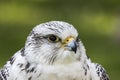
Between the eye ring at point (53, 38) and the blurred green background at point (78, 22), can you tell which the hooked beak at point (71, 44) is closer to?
the eye ring at point (53, 38)

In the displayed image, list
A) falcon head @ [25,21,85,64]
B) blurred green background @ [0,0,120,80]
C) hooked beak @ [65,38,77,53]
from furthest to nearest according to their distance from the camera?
blurred green background @ [0,0,120,80] < falcon head @ [25,21,85,64] < hooked beak @ [65,38,77,53]

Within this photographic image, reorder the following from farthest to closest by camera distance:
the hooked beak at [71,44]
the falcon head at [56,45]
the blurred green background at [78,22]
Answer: the blurred green background at [78,22] → the falcon head at [56,45] → the hooked beak at [71,44]

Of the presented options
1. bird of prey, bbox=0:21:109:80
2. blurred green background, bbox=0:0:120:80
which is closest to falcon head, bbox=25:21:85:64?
bird of prey, bbox=0:21:109:80

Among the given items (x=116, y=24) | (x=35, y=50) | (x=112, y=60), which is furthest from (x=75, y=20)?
(x=35, y=50)

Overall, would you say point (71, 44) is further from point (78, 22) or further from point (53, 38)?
point (78, 22)

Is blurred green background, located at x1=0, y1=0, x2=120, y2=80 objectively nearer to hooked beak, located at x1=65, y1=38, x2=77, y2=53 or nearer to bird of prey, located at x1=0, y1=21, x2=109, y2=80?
bird of prey, located at x1=0, y1=21, x2=109, y2=80

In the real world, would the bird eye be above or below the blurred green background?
below

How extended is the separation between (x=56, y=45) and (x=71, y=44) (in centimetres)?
21

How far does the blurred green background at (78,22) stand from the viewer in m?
15.9

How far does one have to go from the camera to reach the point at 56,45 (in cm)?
950

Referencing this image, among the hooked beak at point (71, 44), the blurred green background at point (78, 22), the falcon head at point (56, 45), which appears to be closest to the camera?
the hooked beak at point (71, 44)

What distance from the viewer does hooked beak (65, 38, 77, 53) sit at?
30.5 feet

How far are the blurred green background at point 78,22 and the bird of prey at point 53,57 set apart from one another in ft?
17.3

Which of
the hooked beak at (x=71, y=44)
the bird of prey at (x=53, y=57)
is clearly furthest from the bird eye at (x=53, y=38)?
the hooked beak at (x=71, y=44)
